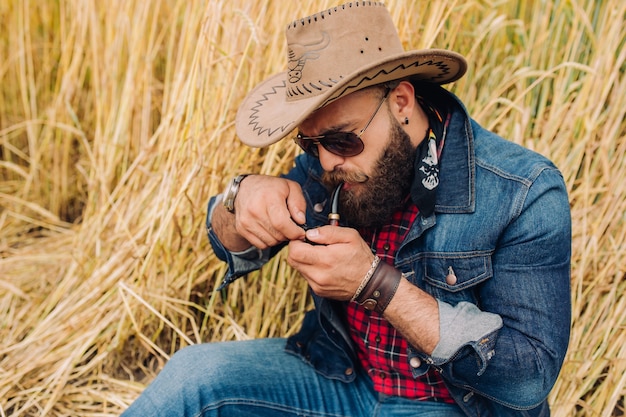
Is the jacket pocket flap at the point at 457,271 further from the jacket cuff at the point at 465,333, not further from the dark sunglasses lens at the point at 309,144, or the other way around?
the dark sunglasses lens at the point at 309,144

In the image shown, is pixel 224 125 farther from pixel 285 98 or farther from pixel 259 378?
pixel 259 378

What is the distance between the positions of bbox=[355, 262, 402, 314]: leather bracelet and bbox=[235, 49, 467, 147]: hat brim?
366 mm

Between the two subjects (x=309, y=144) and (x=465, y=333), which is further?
(x=309, y=144)

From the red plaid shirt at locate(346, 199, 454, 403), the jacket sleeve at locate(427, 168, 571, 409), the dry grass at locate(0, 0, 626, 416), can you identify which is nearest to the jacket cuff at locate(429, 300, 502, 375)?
the jacket sleeve at locate(427, 168, 571, 409)

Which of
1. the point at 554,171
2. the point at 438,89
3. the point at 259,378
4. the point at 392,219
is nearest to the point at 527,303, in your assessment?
the point at 554,171

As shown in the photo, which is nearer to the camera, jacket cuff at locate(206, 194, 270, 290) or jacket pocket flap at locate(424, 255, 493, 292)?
jacket pocket flap at locate(424, 255, 493, 292)

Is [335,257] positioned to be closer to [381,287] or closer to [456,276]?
[381,287]

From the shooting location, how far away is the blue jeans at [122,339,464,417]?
1616mm

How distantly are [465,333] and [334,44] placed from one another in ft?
2.30

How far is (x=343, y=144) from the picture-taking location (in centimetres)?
156

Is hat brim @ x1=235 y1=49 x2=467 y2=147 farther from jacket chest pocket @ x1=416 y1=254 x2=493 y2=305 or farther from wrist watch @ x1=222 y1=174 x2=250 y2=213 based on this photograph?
jacket chest pocket @ x1=416 y1=254 x2=493 y2=305

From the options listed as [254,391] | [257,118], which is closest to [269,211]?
[257,118]

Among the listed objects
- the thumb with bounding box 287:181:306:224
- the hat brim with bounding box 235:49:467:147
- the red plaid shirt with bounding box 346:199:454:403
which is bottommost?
the red plaid shirt with bounding box 346:199:454:403

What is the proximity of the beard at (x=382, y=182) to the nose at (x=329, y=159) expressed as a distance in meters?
0.02
